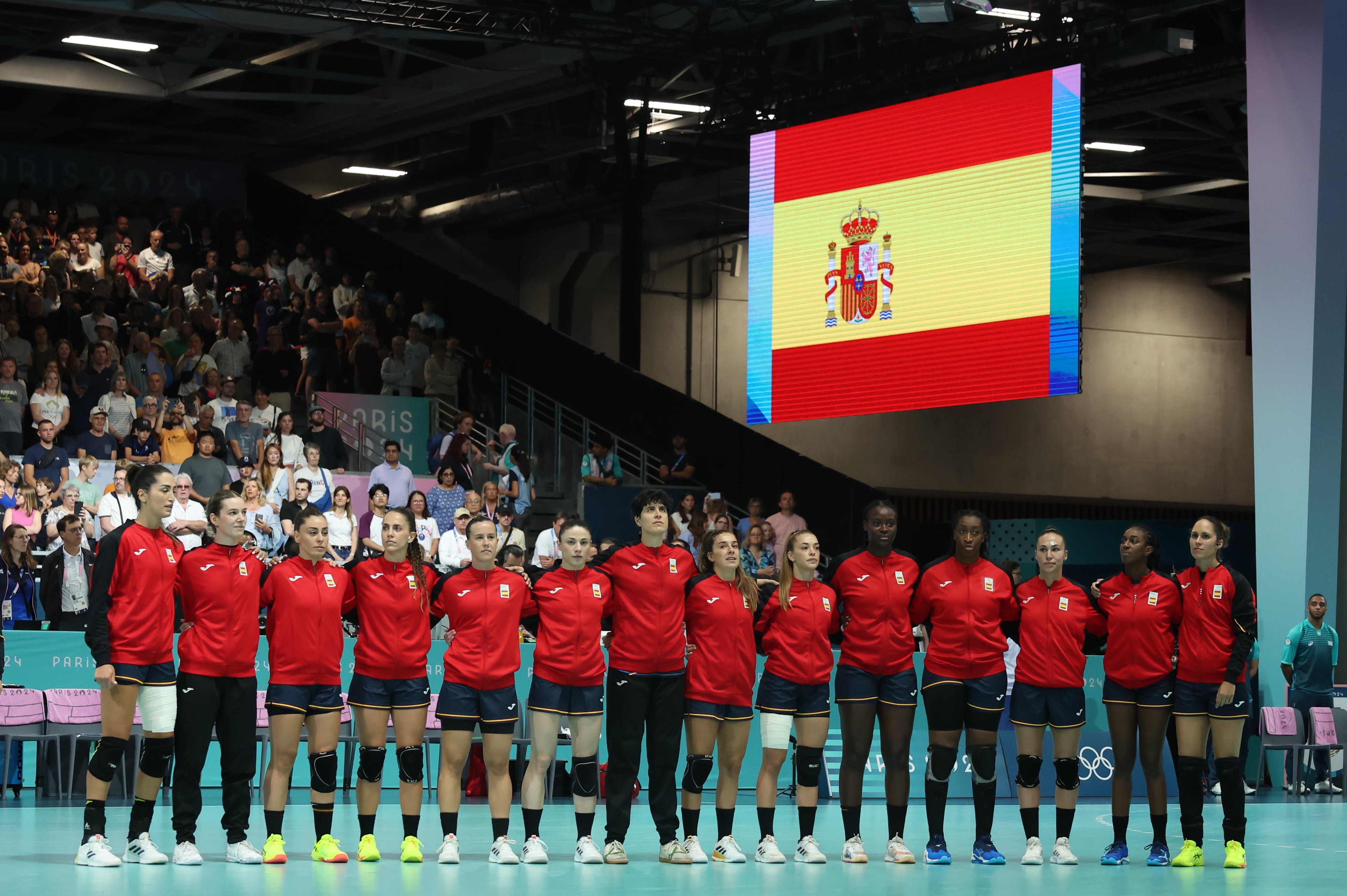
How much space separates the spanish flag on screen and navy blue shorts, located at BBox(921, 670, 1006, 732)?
18.3 ft

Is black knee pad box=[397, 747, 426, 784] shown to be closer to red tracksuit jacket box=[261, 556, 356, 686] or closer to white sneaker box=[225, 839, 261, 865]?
red tracksuit jacket box=[261, 556, 356, 686]

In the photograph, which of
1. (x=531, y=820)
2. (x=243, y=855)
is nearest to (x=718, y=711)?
(x=531, y=820)

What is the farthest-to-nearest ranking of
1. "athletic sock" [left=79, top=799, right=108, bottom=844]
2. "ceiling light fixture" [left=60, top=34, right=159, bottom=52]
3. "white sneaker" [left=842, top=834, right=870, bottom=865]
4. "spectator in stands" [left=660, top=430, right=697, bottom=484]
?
"spectator in stands" [left=660, top=430, right=697, bottom=484] → "ceiling light fixture" [left=60, top=34, right=159, bottom=52] → "white sneaker" [left=842, top=834, right=870, bottom=865] → "athletic sock" [left=79, top=799, right=108, bottom=844]

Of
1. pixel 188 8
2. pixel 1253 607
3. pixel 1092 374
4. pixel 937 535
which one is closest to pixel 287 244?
pixel 188 8

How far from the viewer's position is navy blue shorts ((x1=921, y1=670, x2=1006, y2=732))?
28.9 feet

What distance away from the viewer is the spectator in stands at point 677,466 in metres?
21.6

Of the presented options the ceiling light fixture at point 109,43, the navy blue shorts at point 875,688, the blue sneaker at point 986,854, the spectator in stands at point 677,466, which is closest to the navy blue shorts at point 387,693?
the navy blue shorts at point 875,688

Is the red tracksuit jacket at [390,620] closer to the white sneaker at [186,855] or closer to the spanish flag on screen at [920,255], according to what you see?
the white sneaker at [186,855]

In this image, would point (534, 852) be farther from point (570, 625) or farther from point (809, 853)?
point (809, 853)

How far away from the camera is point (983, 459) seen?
29844 mm

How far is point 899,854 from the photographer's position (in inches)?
347

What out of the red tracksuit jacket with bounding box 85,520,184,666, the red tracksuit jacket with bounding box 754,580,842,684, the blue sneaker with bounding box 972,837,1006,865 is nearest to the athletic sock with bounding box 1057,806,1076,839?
the blue sneaker with bounding box 972,837,1006,865

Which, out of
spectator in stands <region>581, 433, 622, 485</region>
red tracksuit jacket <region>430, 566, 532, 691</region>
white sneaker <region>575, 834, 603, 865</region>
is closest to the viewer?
red tracksuit jacket <region>430, 566, 532, 691</region>

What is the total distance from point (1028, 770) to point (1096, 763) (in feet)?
19.6
